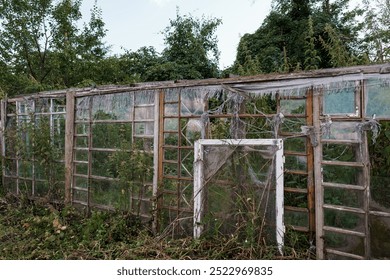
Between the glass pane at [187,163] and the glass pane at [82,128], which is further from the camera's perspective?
the glass pane at [82,128]

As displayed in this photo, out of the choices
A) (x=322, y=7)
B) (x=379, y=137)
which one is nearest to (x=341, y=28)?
(x=322, y=7)

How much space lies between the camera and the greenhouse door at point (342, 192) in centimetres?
359

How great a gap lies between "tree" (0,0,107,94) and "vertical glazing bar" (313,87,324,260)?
37.4ft

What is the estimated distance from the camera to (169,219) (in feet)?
16.2

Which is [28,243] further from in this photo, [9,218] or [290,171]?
[290,171]

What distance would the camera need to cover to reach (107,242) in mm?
4828

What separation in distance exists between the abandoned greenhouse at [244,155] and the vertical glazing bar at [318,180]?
0.04ft

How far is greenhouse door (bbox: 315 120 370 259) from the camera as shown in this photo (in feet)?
11.8

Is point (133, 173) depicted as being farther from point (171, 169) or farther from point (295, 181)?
point (295, 181)

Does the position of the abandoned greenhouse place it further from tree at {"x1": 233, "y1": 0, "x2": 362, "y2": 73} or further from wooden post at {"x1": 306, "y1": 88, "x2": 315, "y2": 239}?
tree at {"x1": 233, "y1": 0, "x2": 362, "y2": 73}

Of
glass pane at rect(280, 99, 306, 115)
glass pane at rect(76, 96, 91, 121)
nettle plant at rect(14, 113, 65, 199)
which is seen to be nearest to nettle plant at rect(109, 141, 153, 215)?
glass pane at rect(76, 96, 91, 121)

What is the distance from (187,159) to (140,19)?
400 centimetres

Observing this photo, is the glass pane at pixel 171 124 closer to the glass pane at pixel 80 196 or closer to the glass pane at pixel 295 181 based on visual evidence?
the glass pane at pixel 295 181

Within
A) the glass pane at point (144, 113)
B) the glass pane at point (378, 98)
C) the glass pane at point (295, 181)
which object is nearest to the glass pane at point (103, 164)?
the glass pane at point (144, 113)
